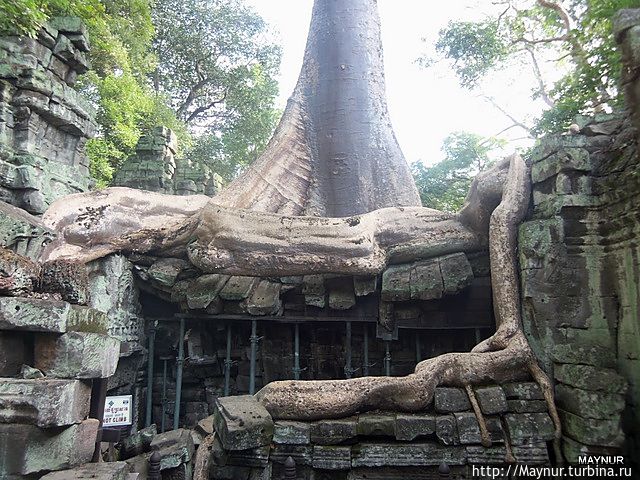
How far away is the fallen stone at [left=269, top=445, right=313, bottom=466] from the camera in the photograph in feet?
9.25

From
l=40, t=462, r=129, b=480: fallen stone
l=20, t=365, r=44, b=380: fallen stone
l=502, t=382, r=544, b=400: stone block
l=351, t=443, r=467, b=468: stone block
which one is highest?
l=20, t=365, r=44, b=380: fallen stone

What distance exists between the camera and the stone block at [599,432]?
280cm

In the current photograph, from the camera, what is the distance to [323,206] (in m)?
5.82

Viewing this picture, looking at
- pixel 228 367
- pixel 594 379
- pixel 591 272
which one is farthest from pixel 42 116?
pixel 594 379

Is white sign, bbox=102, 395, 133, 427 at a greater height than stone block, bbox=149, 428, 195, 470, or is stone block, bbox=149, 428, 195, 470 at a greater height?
white sign, bbox=102, 395, 133, 427

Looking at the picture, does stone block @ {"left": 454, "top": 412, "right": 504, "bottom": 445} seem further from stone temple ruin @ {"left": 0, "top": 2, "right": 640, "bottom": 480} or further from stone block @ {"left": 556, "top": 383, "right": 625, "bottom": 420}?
stone block @ {"left": 556, "top": 383, "right": 625, "bottom": 420}

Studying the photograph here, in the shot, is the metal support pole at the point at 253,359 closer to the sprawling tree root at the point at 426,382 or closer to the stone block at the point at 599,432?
the sprawling tree root at the point at 426,382

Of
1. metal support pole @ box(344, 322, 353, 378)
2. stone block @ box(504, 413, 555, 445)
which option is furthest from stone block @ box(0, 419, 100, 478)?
stone block @ box(504, 413, 555, 445)

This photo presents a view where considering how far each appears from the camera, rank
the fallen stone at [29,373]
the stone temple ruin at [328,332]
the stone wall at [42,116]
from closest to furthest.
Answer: the fallen stone at [29,373]
the stone temple ruin at [328,332]
the stone wall at [42,116]

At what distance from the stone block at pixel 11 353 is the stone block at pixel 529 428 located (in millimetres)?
2847

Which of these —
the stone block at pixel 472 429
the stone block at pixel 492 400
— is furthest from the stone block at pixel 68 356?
the stone block at pixel 492 400

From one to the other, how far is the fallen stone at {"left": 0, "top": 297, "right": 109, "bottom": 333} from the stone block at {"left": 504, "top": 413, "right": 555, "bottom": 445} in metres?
2.64

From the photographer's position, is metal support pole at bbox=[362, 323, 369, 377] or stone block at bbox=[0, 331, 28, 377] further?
metal support pole at bbox=[362, 323, 369, 377]

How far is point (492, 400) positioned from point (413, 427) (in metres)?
0.56
